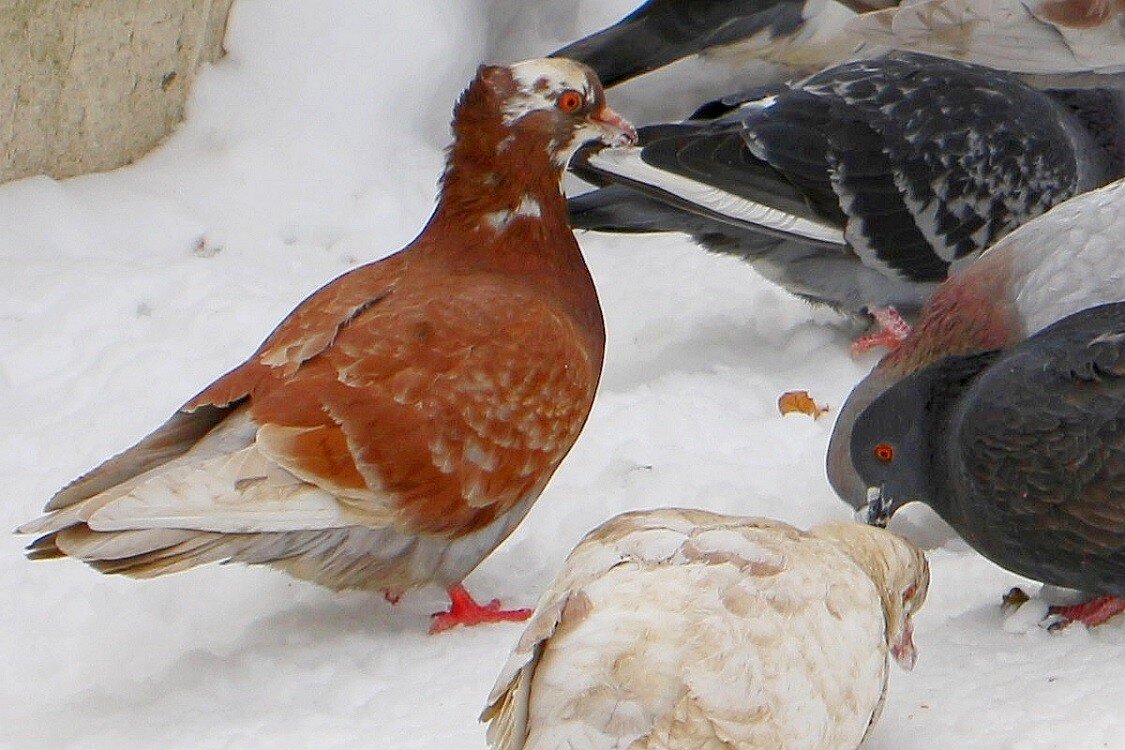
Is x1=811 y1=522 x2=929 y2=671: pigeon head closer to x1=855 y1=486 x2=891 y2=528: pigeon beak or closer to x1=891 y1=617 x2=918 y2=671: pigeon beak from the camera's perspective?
x1=891 y1=617 x2=918 y2=671: pigeon beak

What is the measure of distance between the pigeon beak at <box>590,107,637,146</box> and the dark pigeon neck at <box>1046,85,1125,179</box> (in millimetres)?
1974

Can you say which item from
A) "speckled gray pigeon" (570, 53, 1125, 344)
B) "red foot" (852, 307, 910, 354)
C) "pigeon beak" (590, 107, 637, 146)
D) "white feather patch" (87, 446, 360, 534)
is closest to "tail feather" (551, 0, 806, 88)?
"speckled gray pigeon" (570, 53, 1125, 344)

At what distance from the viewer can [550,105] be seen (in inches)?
154

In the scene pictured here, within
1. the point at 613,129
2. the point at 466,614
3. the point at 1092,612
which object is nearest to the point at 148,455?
the point at 466,614

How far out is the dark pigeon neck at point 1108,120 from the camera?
5320 mm

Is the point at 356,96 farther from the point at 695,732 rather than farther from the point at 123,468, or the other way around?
the point at 695,732

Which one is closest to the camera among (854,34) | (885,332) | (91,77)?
(854,34)

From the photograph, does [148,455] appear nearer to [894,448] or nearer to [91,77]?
[894,448]

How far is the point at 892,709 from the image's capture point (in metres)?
2.98

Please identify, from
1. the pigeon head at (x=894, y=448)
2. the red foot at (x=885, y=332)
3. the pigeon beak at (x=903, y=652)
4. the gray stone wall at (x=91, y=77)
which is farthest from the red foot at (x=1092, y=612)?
the gray stone wall at (x=91, y=77)

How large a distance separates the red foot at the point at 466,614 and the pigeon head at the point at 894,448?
856 millimetres

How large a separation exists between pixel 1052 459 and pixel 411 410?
4.31ft

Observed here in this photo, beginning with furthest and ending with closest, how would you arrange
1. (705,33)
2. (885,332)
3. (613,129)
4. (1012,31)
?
(705,33) < (885,332) < (1012,31) < (613,129)

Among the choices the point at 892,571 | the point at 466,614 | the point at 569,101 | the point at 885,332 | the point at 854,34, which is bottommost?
the point at 885,332
